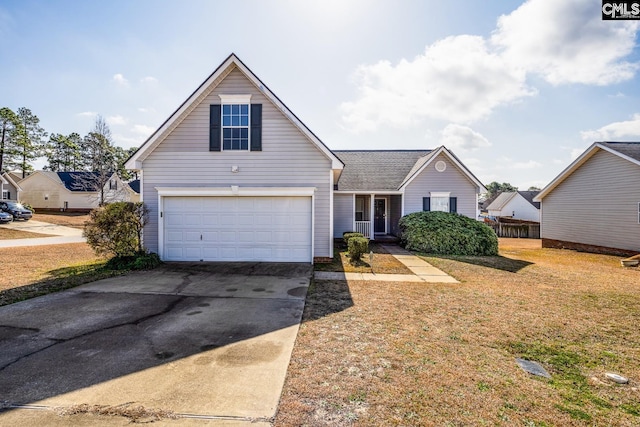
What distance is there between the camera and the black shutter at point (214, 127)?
1059 cm

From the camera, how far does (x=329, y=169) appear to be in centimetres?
1062

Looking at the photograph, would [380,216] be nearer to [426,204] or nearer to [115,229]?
[426,204]

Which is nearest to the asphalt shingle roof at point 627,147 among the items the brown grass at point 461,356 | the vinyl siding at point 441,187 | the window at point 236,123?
the vinyl siding at point 441,187

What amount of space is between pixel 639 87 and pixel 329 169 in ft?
43.7

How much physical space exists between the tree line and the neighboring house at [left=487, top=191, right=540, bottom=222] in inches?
2072

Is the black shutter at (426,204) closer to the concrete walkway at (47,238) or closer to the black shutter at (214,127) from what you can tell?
the black shutter at (214,127)

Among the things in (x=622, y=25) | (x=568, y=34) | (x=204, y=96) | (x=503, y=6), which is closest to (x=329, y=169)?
(x=204, y=96)

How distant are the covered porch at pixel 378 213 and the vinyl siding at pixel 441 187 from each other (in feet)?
3.07

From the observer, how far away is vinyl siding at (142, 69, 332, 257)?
10.6 meters

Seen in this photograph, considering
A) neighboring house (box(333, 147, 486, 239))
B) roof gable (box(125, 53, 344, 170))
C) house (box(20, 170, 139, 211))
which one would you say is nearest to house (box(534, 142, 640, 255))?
neighboring house (box(333, 147, 486, 239))

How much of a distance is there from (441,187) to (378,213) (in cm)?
437

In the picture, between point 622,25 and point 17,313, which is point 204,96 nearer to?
point 17,313

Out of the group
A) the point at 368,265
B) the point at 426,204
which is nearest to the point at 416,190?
the point at 426,204

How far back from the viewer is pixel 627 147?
48.7 ft
